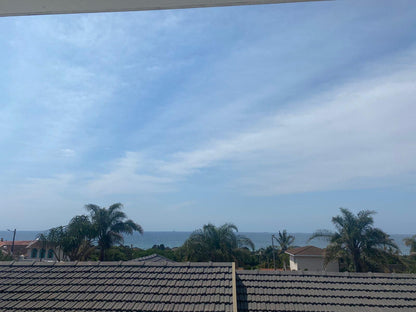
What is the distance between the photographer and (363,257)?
20.1 m

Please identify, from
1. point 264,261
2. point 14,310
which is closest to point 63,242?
point 14,310

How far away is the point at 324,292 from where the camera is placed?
331 inches

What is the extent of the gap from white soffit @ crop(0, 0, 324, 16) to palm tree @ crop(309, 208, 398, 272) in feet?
72.6

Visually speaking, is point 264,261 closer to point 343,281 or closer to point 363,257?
point 363,257

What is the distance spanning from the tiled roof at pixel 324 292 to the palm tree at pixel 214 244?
45.6 feet

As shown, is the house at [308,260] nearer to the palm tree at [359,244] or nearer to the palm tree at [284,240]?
the palm tree at [359,244]

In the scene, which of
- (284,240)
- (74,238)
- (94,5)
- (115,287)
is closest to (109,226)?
(74,238)

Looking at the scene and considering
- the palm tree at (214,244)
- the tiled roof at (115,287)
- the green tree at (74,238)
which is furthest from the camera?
the green tree at (74,238)

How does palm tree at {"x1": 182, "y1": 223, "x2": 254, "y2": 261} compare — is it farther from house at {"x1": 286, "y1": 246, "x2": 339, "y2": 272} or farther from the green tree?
house at {"x1": 286, "y1": 246, "x2": 339, "y2": 272}

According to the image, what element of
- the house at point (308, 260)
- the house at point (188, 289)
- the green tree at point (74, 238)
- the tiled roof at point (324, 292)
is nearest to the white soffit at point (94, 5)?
the house at point (188, 289)

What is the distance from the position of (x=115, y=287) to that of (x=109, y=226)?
18.8 metres

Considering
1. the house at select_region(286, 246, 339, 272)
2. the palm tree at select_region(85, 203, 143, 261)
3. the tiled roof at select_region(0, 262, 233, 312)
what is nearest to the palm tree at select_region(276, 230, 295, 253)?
the house at select_region(286, 246, 339, 272)

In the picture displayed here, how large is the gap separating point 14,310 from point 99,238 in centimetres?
1932

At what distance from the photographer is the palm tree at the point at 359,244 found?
2008cm
